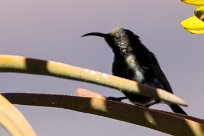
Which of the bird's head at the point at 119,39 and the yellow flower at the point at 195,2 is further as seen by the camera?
the bird's head at the point at 119,39

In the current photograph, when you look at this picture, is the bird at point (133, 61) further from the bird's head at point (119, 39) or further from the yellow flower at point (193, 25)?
the yellow flower at point (193, 25)

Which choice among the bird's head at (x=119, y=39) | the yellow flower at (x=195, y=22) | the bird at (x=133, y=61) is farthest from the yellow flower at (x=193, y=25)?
the bird's head at (x=119, y=39)

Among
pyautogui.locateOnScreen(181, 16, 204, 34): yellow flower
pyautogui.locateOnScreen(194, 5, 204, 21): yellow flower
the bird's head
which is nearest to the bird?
the bird's head

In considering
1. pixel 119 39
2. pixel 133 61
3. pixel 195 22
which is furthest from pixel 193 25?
pixel 119 39

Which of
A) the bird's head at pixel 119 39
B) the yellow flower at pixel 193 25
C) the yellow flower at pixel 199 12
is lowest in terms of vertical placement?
the bird's head at pixel 119 39

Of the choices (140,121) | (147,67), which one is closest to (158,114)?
(140,121)

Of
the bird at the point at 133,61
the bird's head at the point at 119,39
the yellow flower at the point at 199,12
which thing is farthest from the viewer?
the bird's head at the point at 119,39

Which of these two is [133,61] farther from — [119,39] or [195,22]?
[195,22]

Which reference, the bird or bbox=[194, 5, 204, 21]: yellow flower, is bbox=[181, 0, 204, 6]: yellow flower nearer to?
bbox=[194, 5, 204, 21]: yellow flower
